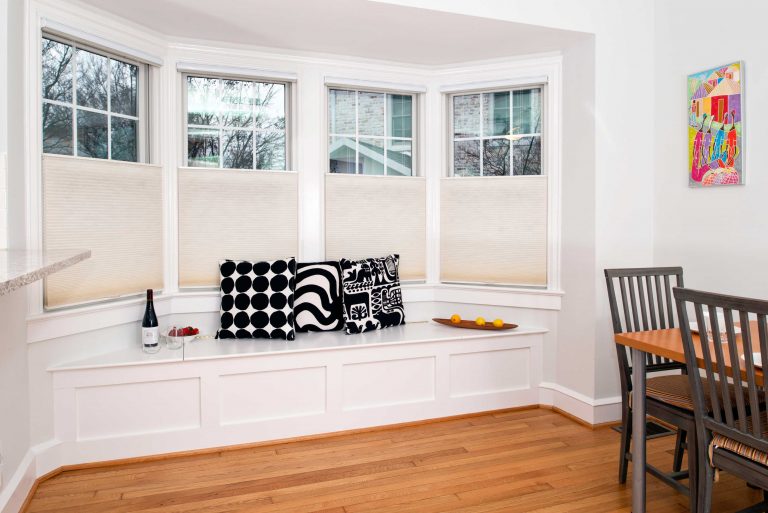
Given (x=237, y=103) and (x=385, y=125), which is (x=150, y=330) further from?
(x=385, y=125)

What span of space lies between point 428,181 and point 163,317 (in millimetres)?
1948

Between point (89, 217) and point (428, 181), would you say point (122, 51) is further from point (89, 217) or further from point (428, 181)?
point (428, 181)

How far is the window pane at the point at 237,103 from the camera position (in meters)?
3.68

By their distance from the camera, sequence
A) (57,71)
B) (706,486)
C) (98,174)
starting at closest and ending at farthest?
1. (706,486)
2. (57,71)
3. (98,174)

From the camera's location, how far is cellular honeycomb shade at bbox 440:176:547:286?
3.84 metres

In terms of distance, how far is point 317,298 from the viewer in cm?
363

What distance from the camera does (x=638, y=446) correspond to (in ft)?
7.64

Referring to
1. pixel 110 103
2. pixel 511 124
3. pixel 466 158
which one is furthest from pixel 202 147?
pixel 511 124

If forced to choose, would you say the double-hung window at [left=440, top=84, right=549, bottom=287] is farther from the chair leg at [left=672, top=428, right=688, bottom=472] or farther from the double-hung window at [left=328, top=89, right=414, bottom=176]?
the chair leg at [left=672, top=428, right=688, bottom=472]

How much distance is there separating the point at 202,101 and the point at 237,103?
0.21m

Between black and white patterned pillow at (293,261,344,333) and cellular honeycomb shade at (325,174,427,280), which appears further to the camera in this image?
cellular honeycomb shade at (325,174,427,280)

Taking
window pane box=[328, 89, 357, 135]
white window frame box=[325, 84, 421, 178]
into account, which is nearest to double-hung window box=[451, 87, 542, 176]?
white window frame box=[325, 84, 421, 178]

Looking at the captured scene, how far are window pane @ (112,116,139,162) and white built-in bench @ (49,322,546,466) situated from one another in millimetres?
1097

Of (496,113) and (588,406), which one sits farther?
(496,113)
